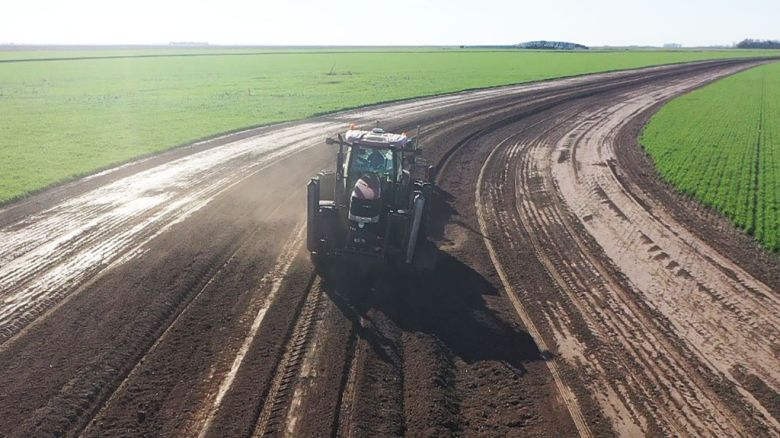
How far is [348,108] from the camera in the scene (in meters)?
37.2

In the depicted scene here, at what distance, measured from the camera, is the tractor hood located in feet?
39.4

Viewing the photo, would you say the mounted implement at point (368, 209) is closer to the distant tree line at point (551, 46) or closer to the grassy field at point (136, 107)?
the grassy field at point (136, 107)

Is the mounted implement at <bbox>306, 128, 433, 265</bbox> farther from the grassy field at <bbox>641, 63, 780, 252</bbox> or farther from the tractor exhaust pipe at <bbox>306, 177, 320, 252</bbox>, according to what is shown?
the grassy field at <bbox>641, 63, 780, 252</bbox>

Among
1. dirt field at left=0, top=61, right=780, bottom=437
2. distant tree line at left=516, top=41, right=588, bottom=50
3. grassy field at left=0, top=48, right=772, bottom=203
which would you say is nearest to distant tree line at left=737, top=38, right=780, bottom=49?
distant tree line at left=516, top=41, right=588, bottom=50

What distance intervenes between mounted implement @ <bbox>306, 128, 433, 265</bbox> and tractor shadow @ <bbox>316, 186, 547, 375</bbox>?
0.56 meters

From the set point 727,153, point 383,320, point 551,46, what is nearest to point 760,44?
point 551,46

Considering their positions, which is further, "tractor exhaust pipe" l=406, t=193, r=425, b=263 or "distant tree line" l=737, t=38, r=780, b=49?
"distant tree line" l=737, t=38, r=780, b=49

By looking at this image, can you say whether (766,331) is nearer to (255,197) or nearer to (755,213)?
(755,213)

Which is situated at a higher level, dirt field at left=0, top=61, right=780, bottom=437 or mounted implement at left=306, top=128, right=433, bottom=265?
mounted implement at left=306, top=128, right=433, bottom=265

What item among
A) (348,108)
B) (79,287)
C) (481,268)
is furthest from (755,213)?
(348,108)

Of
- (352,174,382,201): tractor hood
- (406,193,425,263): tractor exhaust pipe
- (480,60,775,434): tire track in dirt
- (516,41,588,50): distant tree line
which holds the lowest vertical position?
(480,60,775,434): tire track in dirt

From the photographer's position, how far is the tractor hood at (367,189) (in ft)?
39.4

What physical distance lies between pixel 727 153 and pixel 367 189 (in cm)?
2069

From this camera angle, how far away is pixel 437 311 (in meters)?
10.8
